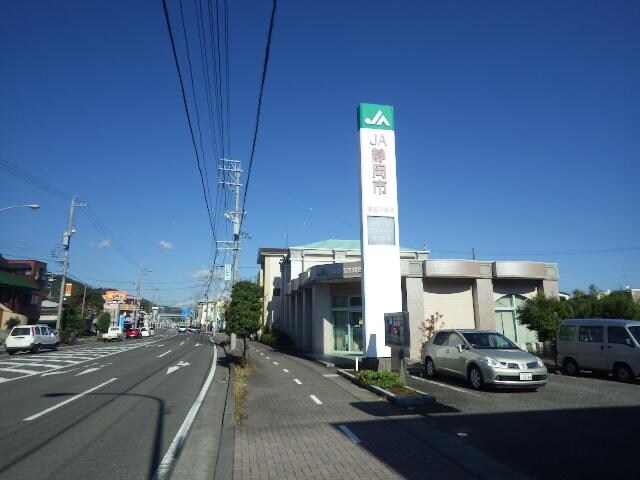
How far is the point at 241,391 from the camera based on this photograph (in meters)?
12.3

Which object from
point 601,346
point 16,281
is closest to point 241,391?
point 601,346

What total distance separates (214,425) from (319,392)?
14.3 feet

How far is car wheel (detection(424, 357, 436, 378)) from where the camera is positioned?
14484 mm

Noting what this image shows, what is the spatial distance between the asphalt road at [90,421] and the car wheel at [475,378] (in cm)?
734

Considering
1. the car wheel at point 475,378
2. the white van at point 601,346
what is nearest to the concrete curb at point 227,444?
the car wheel at point 475,378

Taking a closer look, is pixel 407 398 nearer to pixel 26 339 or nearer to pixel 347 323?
pixel 347 323

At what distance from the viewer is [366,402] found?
10.5 m

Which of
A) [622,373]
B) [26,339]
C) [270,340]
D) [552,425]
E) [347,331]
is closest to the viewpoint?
[552,425]

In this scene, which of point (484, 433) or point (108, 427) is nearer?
point (484, 433)

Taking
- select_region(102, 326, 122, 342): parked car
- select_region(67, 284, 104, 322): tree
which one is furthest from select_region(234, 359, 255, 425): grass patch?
select_region(67, 284, 104, 322): tree

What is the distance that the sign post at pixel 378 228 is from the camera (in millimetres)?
15531

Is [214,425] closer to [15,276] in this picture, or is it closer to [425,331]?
[425,331]

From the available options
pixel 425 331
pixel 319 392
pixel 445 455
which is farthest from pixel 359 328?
pixel 445 455

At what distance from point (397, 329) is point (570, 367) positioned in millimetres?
7082
